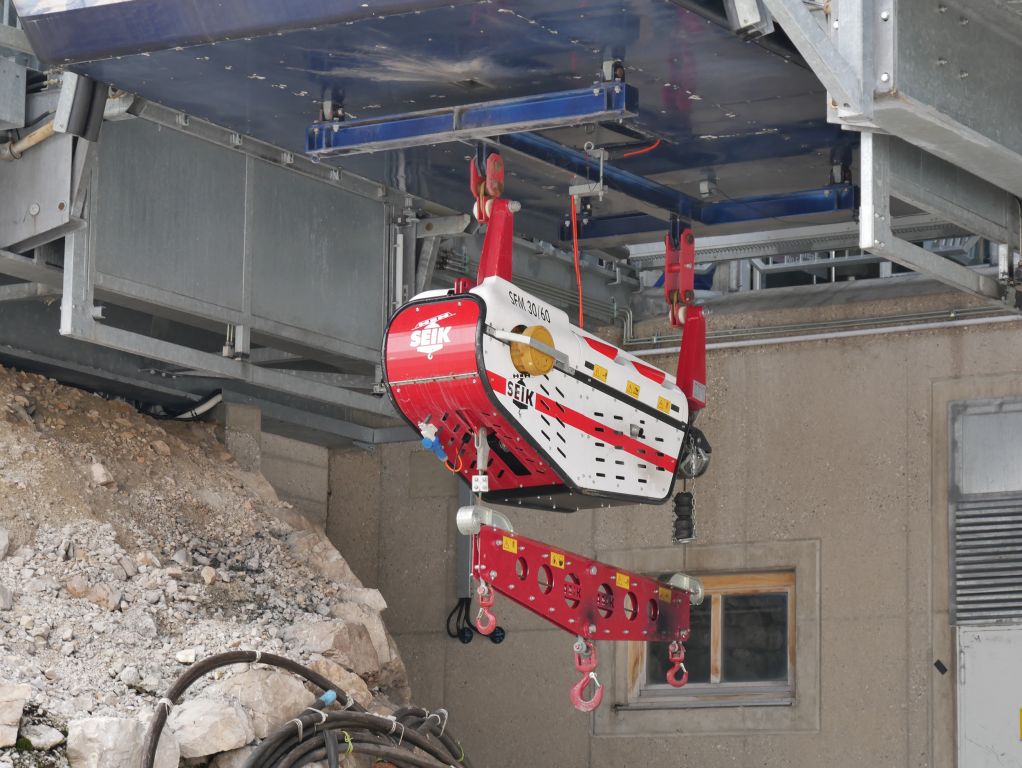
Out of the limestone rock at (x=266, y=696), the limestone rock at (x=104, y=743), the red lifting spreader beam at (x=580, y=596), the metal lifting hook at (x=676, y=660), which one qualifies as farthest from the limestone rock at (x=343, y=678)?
the metal lifting hook at (x=676, y=660)

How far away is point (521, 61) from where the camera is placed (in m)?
8.32

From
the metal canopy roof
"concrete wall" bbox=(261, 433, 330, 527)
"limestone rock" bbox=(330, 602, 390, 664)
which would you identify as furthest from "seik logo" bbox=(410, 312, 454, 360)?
"concrete wall" bbox=(261, 433, 330, 527)

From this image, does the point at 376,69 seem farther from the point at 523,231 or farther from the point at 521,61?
the point at 523,231

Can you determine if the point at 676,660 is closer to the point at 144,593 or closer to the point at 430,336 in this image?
the point at 430,336

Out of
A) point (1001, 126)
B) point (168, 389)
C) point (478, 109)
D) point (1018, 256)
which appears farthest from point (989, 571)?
point (168, 389)

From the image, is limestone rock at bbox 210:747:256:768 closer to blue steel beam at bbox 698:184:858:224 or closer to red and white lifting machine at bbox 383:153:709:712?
red and white lifting machine at bbox 383:153:709:712

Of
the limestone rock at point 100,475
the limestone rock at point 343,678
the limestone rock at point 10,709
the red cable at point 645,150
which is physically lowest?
the limestone rock at point 10,709

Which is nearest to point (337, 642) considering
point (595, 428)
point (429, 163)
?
point (595, 428)

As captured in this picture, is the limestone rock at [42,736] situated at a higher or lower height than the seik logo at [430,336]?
lower

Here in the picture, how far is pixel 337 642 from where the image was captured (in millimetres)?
9211

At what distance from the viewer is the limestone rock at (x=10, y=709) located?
24.2 feet

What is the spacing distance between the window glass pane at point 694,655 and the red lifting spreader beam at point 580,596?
1393 mm

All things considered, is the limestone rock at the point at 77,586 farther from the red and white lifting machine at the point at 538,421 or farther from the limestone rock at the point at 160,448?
the red and white lifting machine at the point at 538,421

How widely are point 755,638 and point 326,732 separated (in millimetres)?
3784
